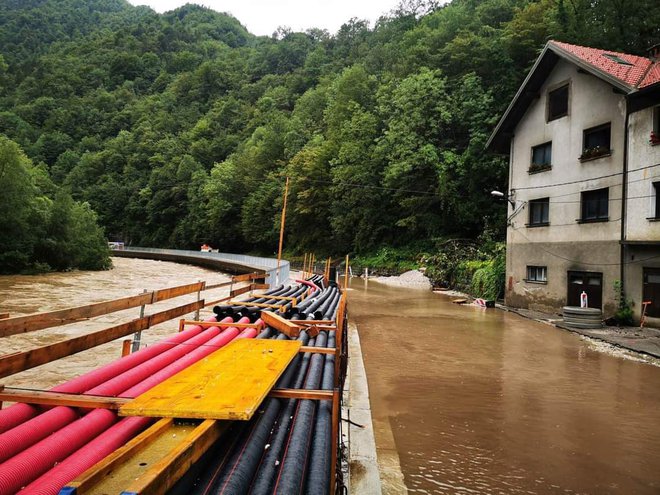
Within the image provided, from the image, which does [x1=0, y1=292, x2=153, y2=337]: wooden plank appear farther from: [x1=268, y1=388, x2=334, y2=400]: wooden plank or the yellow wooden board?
[x1=268, y1=388, x2=334, y2=400]: wooden plank

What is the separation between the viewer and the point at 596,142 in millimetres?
17281

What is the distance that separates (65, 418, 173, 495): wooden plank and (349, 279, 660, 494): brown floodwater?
2952 mm

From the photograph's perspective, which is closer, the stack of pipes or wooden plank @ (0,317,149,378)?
the stack of pipes

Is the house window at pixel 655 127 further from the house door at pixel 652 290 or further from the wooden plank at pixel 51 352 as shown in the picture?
the wooden plank at pixel 51 352

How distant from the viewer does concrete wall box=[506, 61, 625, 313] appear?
16031 mm

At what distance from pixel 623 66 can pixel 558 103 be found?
8.52ft

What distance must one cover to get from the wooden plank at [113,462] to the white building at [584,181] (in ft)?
53.5

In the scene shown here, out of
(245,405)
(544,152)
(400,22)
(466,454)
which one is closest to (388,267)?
(544,152)

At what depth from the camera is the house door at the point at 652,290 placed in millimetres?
14266

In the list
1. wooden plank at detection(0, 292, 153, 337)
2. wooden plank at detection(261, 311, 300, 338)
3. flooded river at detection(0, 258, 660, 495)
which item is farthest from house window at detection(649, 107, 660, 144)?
wooden plank at detection(0, 292, 153, 337)

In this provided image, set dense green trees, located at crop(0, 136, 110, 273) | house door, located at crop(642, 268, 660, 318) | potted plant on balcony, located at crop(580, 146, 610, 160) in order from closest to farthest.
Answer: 1. house door, located at crop(642, 268, 660, 318)
2. potted plant on balcony, located at crop(580, 146, 610, 160)
3. dense green trees, located at crop(0, 136, 110, 273)

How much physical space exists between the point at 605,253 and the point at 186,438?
691 inches

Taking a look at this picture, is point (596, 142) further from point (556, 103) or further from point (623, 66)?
point (623, 66)

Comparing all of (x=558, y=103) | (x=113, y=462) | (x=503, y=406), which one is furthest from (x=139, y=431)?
(x=558, y=103)
